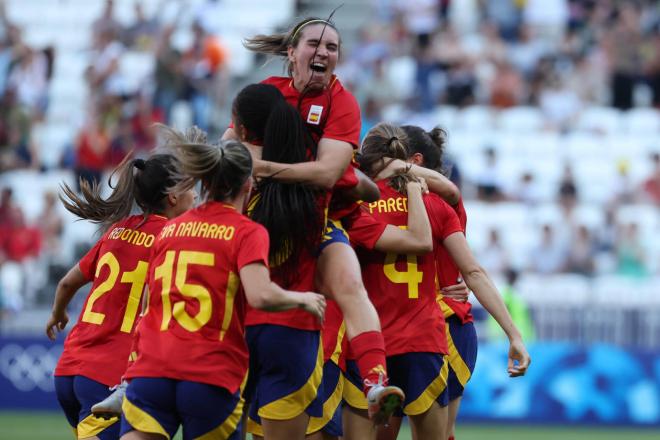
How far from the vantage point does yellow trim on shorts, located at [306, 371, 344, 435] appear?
22.3 feet

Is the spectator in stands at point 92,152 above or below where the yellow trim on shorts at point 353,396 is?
below

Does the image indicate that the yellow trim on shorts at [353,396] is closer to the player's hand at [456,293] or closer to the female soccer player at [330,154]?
the player's hand at [456,293]

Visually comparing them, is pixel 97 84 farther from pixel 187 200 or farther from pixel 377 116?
pixel 187 200

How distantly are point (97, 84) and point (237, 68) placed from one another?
7.50 ft

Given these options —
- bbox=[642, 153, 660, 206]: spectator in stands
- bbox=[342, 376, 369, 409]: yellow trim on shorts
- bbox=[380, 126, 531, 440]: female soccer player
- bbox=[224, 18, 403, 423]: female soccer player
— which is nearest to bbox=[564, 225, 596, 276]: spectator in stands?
bbox=[642, 153, 660, 206]: spectator in stands

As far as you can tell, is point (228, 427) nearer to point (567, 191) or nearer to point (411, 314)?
point (411, 314)

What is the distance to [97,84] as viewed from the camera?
19688 millimetres

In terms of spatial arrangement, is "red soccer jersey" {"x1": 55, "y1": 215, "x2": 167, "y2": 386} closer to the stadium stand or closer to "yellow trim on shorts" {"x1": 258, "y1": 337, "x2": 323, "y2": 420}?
"yellow trim on shorts" {"x1": 258, "y1": 337, "x2": 323, "y2": 420}

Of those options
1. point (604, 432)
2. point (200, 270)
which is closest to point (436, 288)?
point (200, 270)

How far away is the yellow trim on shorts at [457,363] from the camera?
7859mm

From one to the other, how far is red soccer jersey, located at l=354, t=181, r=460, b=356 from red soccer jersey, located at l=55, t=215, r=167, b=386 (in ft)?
4.31

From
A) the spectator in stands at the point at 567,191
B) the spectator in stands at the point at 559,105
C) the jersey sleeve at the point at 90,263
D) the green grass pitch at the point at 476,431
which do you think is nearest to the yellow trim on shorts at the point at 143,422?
the jersey sleeve at the point at 90,263

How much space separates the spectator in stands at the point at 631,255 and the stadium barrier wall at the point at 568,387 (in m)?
1.67

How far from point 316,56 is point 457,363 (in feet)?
7.79
